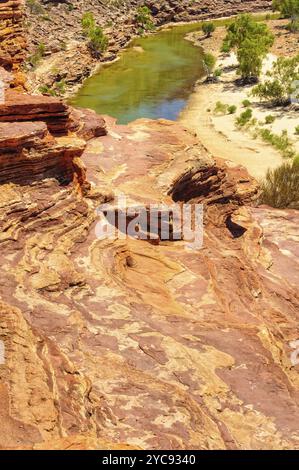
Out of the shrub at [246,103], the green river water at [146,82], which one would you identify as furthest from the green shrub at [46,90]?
the shrub at [246,103]

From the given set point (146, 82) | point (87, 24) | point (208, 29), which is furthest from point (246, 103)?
point (208, 29)

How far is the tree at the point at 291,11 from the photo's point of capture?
304 feet

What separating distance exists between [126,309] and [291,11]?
3876 inches

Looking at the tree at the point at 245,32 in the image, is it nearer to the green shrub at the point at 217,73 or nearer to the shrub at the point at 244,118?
the green shrub at the point at 217,73

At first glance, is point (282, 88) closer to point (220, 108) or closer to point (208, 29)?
point (220, 108)

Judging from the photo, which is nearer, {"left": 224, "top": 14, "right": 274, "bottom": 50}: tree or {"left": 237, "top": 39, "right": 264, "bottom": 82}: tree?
{"left": 237, "top": 39, "right": 264, "bottom": 82}: tree

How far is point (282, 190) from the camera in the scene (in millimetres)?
33938

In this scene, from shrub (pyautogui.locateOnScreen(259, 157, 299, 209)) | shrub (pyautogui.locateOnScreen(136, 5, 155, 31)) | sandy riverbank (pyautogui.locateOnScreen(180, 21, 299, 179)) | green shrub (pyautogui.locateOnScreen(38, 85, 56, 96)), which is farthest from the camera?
shrub (pyautogui.locateOnScreen(136, 5, 155, 31))

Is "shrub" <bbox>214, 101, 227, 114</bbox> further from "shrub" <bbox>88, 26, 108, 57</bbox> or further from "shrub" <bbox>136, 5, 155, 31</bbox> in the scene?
"shrub" <bbox>136, 5, 155, 31</bbox>

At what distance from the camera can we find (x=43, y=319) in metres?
13.4

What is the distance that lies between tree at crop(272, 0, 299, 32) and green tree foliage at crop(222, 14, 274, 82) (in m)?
13.7

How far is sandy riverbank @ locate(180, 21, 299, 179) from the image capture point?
153ft

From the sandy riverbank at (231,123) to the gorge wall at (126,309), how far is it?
70.9 feet

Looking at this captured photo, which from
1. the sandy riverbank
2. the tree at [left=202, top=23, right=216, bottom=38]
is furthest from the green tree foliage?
the tree at [left=202, top=23, right=216, bottom=38]
